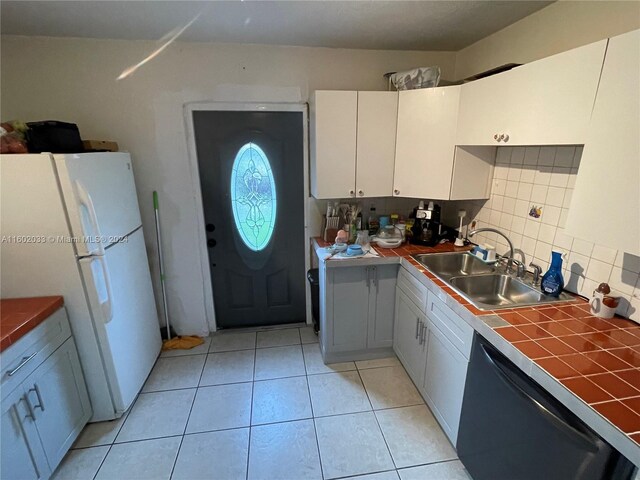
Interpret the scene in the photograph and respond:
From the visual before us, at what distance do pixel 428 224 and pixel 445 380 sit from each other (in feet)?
3.65

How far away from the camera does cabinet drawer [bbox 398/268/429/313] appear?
6.19 ft

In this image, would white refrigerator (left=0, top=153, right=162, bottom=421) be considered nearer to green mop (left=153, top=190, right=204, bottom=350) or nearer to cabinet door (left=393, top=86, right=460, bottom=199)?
green mop (left=153, top=190, right=204, bottom=350)

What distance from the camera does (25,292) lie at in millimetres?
1621

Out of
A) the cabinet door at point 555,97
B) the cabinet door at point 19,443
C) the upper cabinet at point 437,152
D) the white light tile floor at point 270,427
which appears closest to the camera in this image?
the cabinet door at point 555,97

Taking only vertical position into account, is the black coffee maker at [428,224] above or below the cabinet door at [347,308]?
above

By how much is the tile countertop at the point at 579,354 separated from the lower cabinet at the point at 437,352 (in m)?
0.13

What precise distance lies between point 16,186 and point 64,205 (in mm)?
210

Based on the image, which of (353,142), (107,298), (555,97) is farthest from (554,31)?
(107,298)

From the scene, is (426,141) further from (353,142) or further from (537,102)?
(537,102)

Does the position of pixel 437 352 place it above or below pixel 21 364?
below

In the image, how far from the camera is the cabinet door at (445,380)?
1.58 meters

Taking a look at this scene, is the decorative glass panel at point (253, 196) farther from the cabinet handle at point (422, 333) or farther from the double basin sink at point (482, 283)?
the cabinet handle at point (422, 333)

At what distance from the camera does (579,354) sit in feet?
3.76

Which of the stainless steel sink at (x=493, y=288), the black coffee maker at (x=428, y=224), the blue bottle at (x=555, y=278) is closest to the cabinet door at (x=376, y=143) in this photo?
the black coffee maker at (x=428, y=224)
